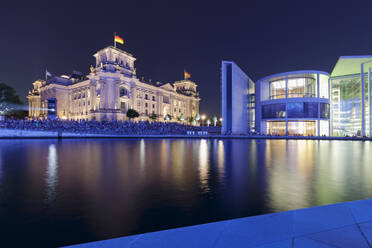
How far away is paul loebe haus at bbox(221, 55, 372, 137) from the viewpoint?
166 feet

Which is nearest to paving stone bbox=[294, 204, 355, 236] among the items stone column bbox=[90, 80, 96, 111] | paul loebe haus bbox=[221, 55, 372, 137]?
paul loebe haus bbox=[221, 55, 372, 137]

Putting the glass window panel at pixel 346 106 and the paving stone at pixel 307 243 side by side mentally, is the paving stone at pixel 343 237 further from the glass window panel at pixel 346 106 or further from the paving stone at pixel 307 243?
the glass window panel at pixel 346 106

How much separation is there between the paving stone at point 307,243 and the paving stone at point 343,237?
0.38 ft

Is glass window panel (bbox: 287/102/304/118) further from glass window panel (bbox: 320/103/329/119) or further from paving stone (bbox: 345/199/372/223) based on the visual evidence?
paving stone (bbox: 345/199/372/223)

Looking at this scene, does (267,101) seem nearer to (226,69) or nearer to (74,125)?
(226,69)

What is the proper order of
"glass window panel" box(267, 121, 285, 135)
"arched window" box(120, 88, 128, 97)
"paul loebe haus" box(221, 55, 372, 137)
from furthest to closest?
"arched window" box(120, 88, 128, 97) → "glass window panel" box(267, 121, 285, 135) → "paul loebe haus" box(221, 55, 372, 137)

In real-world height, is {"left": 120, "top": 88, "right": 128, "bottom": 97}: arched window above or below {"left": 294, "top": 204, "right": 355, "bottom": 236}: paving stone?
above

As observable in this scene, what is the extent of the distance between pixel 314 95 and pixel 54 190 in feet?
208

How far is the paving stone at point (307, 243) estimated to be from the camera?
2895 mm

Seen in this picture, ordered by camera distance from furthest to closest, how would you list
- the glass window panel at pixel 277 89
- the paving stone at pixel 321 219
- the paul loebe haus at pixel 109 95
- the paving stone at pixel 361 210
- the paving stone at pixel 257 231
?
the paul loebe haus at pixel 109 95
the glass window panel at pixel 277 89
the paving stone at pixel 361 210
the paving stone at pixel 321 219
the paving stone at pixel 257 231

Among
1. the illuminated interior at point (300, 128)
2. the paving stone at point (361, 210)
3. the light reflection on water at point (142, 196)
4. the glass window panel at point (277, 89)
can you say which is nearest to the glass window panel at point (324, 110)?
the illuminated interior at point (300, 128)

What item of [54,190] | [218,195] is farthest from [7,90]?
[218,195]

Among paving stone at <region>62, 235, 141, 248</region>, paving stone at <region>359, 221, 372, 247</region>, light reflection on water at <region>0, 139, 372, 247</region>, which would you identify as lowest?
light reflection on water at <region>0, 139, 372, 247</region>

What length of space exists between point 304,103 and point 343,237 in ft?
189
